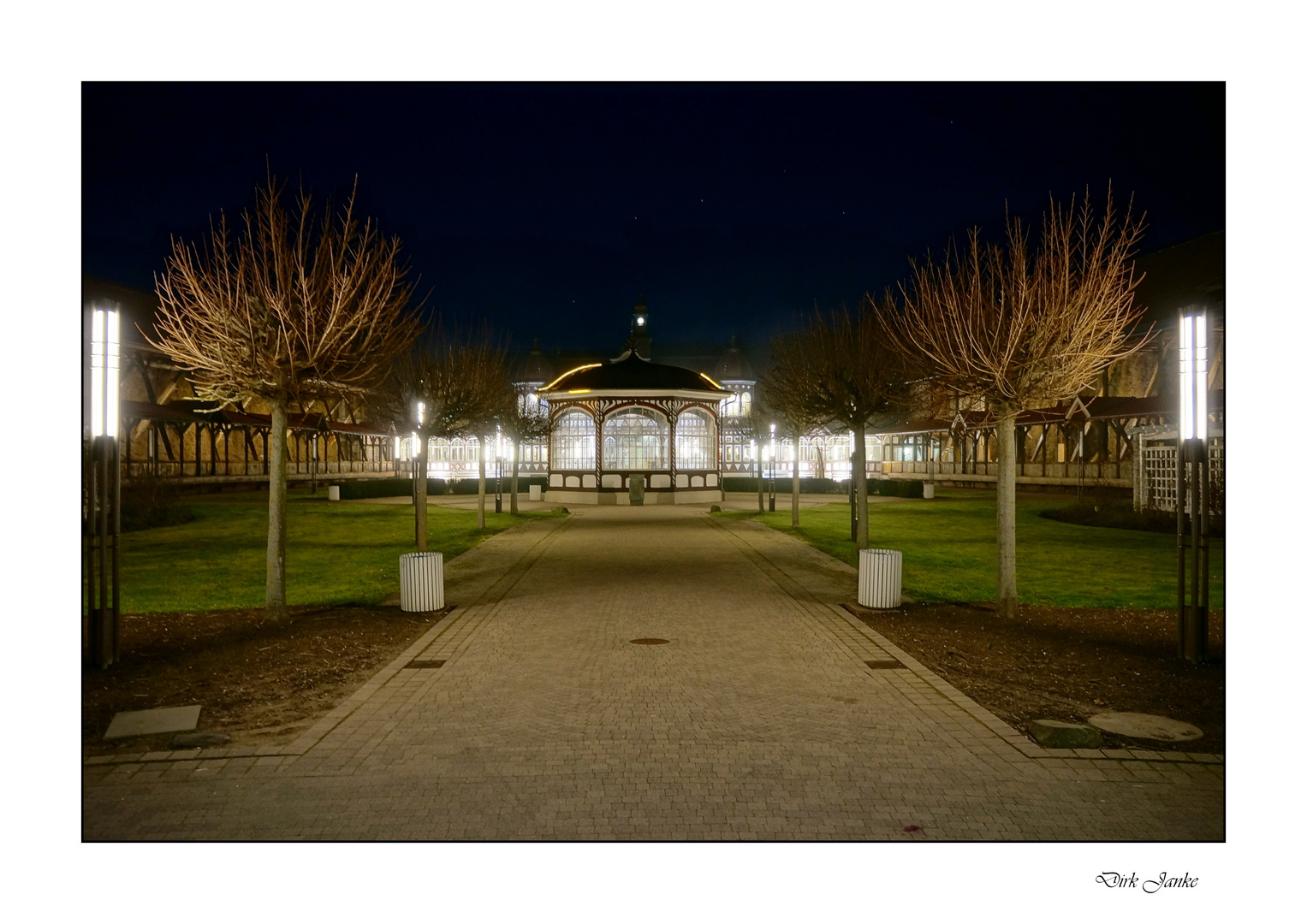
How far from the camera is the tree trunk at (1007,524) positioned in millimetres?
10898

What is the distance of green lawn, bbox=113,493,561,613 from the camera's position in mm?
13070

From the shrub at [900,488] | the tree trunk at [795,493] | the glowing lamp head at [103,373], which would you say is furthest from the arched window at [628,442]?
the glowing lamp head at [103,373]

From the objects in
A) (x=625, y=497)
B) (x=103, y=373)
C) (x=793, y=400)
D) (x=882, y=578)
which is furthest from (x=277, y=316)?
(x=625, y=497)

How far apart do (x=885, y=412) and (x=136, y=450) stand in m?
38.5

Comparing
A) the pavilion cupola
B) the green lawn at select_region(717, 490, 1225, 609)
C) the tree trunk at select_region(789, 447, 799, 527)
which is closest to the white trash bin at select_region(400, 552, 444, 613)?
the green lawn at select_region(717, 490, 1225, 609)

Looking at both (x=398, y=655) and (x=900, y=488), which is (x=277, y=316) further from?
(x=900, y=488)

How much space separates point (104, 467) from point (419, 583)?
4.13 m

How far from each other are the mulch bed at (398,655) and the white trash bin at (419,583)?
22cm

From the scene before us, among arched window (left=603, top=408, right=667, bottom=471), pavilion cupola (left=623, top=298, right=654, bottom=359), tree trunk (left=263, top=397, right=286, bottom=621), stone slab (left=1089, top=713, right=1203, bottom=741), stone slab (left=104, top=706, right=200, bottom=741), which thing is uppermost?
pavilion cupola (left=623, top=298, right=654, bottom=359)

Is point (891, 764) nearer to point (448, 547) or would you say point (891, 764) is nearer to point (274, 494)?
point (274, 494)

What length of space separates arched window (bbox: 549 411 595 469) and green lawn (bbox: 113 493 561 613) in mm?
9416

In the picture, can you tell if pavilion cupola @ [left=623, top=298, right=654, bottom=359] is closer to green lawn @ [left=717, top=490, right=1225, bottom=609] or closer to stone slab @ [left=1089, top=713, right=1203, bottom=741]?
green lawn @ [left=717, top=490, right=1225, bottom=609]

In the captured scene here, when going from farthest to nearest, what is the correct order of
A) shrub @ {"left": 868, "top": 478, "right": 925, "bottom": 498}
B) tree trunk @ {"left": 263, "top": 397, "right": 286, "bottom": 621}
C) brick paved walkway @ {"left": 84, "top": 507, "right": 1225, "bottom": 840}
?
shrub @ {"left": 868, "top": 478, "right": 925, "bottom": 498} < tree trunk @ {"left": 263, "top": 397, "right": 286, "bottom": 621} < brick paved walkway @ {"left": 84, "top": 507, "right": 1225, "bottom": 840}

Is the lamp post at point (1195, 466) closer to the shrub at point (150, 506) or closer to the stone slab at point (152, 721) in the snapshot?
the stone slab at point (152, 721)
